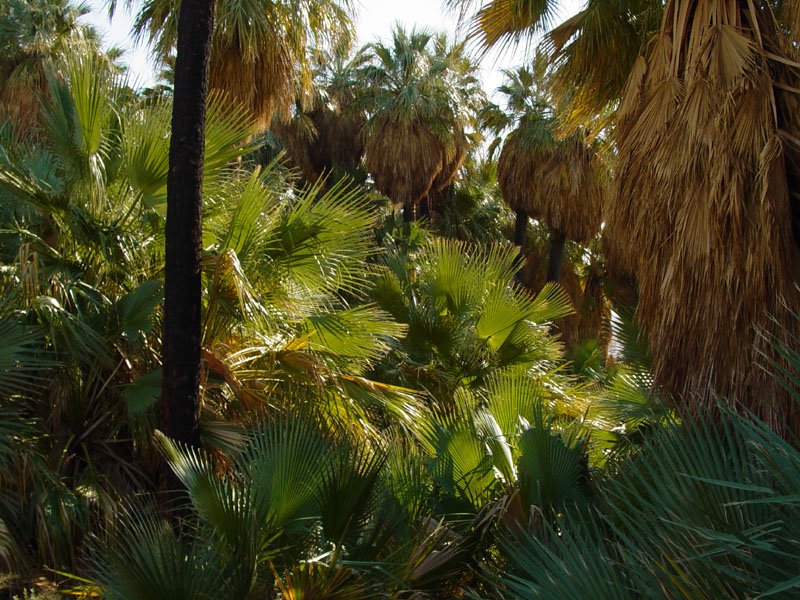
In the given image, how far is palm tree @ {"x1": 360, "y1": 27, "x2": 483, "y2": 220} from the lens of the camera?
17.1 m

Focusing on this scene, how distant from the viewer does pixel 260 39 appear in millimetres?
8641

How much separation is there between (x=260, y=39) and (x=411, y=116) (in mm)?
8595

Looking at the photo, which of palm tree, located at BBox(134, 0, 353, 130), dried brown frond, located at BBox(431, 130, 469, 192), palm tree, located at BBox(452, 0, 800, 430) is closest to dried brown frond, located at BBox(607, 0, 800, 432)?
palm tree, located at BBox(452, 0, 800, 430)

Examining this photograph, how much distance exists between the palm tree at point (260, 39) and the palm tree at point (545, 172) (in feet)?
30.0

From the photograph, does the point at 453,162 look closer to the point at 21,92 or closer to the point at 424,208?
the point at 424,208

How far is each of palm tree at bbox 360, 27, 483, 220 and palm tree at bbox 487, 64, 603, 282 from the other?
1259 millimetres

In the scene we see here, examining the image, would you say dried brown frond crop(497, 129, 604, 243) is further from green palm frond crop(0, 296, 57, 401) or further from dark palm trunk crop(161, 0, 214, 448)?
green palm frond crop(0, 296, 57, 401)

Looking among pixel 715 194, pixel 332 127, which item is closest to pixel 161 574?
pixel 715 194

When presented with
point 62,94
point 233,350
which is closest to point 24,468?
point 233,350

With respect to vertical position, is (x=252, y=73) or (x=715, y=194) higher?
(x=252, y=73)

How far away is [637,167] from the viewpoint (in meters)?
5.14

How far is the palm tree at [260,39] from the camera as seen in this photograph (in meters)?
8.46

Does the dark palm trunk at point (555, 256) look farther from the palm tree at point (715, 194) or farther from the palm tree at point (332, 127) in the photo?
the palm tree at point (715, 194)

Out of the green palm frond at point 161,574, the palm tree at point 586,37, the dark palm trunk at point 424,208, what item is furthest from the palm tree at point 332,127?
the green palm frond at point 161,574
